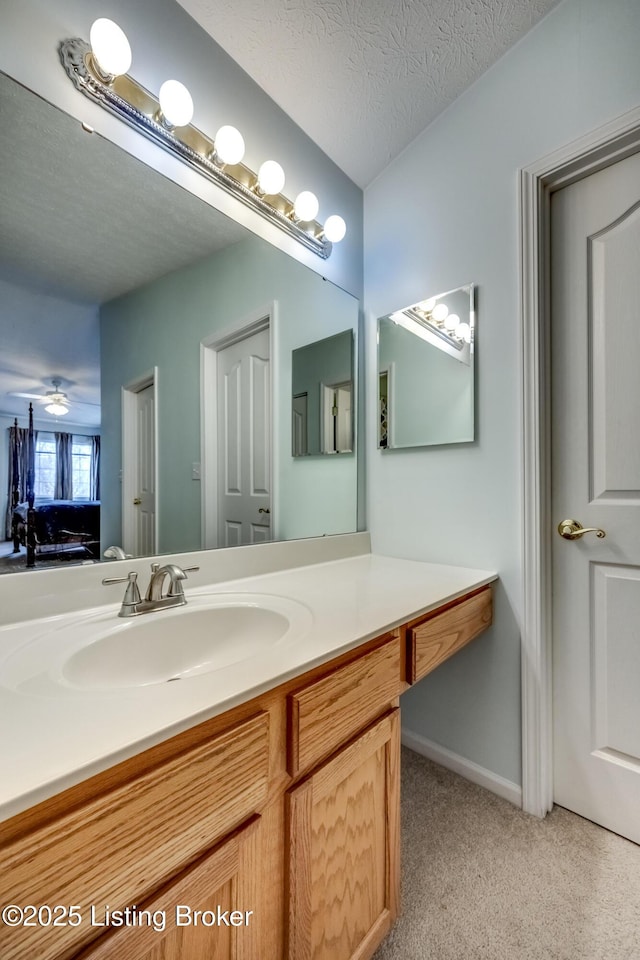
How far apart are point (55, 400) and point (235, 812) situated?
2.99 feet

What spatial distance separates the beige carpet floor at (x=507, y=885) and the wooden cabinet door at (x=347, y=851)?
0.16 meters

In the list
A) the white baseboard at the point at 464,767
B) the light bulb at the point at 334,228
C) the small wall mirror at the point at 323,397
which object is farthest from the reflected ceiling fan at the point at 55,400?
the white baseboard at the point at 464,767

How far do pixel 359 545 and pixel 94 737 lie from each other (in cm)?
130

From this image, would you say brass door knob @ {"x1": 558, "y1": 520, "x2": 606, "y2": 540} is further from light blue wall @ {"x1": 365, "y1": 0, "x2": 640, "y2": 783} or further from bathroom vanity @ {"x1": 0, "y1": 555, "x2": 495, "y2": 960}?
bathroom vanity @ {"x1": 0, "y1": 555, "x2": 495, "y2": 960}

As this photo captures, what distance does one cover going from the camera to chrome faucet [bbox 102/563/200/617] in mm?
953

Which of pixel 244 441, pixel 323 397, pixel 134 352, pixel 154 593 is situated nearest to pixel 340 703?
pixel 154 593

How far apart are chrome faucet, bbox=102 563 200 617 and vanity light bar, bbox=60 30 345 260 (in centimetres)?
115

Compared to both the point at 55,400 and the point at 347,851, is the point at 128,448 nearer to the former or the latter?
the point at 55,400

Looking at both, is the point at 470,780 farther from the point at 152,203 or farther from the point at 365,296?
the point at 152,203

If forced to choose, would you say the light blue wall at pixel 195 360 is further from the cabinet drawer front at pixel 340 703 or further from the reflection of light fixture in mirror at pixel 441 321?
the cabinet drawer front at pixel 340 703

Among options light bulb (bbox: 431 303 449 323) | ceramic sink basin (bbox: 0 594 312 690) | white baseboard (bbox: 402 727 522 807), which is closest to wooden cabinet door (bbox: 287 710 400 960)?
ceramic sink basin (bbox: 0 594 312 690)

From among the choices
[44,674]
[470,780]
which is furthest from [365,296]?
[470,780]

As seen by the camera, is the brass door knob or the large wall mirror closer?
the large wall mirror

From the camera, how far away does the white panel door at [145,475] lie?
1113 millimetres
